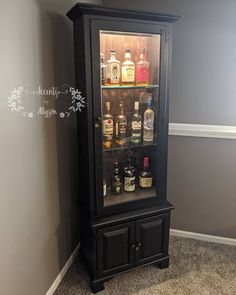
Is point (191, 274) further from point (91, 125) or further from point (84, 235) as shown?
point (91, 125)

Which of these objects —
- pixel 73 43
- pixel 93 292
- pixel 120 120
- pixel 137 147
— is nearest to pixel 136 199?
Answer: pixel 137 147

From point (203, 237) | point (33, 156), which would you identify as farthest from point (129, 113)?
point (203, 237)

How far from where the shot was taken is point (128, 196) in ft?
6.76

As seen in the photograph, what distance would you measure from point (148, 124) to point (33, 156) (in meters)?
0.83

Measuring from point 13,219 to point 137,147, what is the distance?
3.19 feet

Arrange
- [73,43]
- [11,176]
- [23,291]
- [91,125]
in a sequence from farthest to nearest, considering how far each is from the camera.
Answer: [73,43], [91,125], [23,291], [11,176]

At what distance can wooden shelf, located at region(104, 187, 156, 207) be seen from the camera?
1.98 meters

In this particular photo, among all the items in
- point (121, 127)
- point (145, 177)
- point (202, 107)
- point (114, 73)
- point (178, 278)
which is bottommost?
point (178, 278)

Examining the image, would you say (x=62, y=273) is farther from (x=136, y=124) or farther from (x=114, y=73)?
(x=114, y=73)

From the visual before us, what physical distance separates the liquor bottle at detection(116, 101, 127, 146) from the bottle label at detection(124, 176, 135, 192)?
0.94ft

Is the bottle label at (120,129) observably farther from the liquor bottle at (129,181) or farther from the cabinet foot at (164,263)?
the cabinet foot at (164,263)

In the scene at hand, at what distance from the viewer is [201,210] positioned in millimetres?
2492

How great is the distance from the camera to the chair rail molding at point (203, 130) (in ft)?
7.29

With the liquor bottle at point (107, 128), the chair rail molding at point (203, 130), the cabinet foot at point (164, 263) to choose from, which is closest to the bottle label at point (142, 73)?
the liquor bottle at point (107, 128)
